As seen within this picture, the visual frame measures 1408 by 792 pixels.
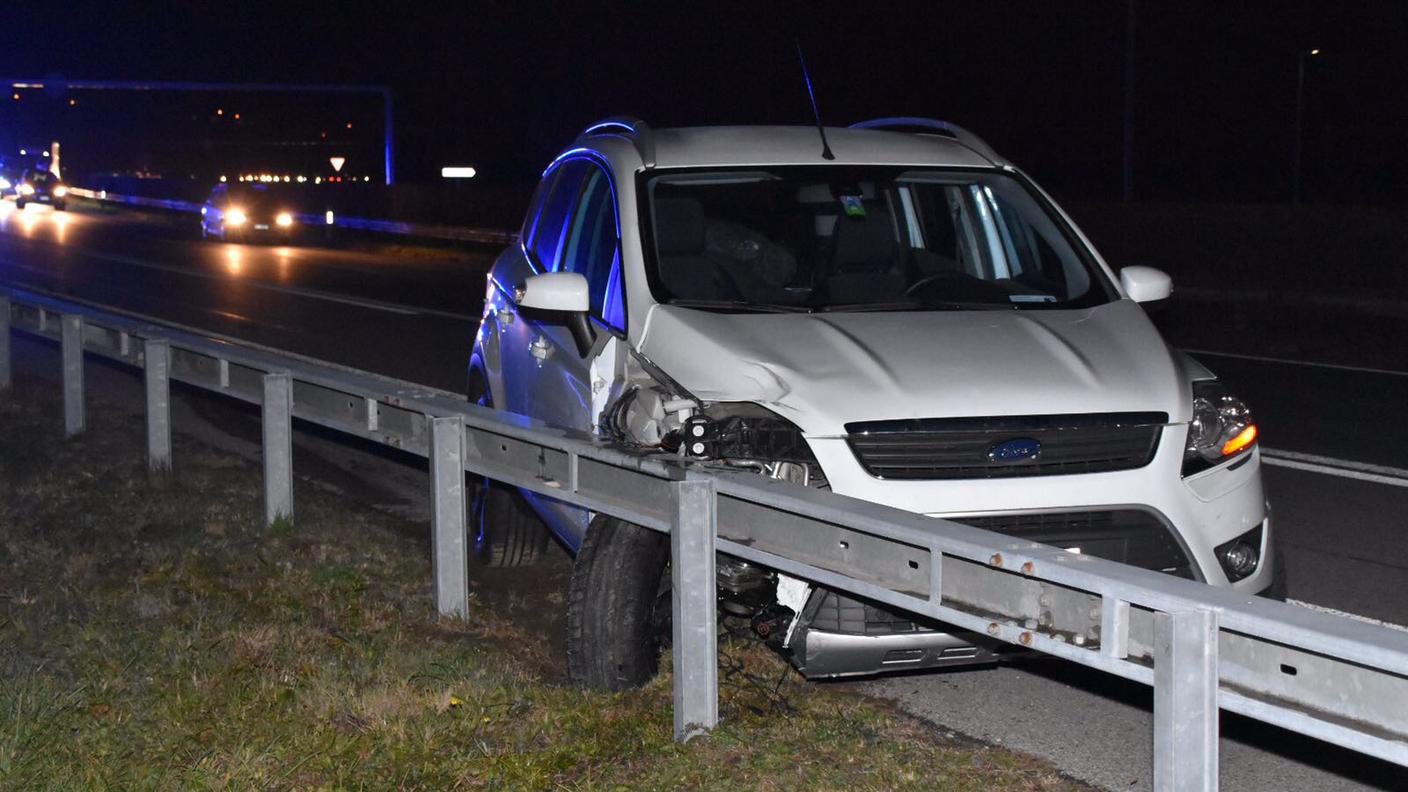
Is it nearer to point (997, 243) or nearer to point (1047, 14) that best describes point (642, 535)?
point (997, 243)

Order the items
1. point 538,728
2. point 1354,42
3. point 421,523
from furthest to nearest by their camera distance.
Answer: point 1354,42 → point 421,523 → point 538,728

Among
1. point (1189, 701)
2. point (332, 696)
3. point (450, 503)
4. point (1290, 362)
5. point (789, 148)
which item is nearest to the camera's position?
point (1189, 701)

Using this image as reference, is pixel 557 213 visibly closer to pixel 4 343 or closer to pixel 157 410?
pixel 157 410

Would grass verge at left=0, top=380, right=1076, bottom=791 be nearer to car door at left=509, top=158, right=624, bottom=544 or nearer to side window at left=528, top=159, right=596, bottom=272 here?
car door at left=509, top=158, right=624, bottom=544

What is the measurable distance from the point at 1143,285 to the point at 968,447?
6.02ft

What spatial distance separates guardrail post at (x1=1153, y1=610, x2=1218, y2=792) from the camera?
3.47 m

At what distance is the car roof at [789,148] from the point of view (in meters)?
7.21

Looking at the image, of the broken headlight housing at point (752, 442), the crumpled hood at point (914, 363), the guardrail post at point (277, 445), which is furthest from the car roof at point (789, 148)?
the guardrail post at point (277, 445)

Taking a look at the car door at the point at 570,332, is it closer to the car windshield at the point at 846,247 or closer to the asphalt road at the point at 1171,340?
the car windshield at the point at 846,247

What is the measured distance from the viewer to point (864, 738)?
5.19 m

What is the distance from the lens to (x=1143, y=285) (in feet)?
22.6

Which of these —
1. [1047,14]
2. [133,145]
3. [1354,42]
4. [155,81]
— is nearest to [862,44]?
[1047,14]

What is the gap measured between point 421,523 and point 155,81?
233ft

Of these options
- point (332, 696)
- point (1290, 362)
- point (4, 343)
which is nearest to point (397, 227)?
point (1290, 362)
